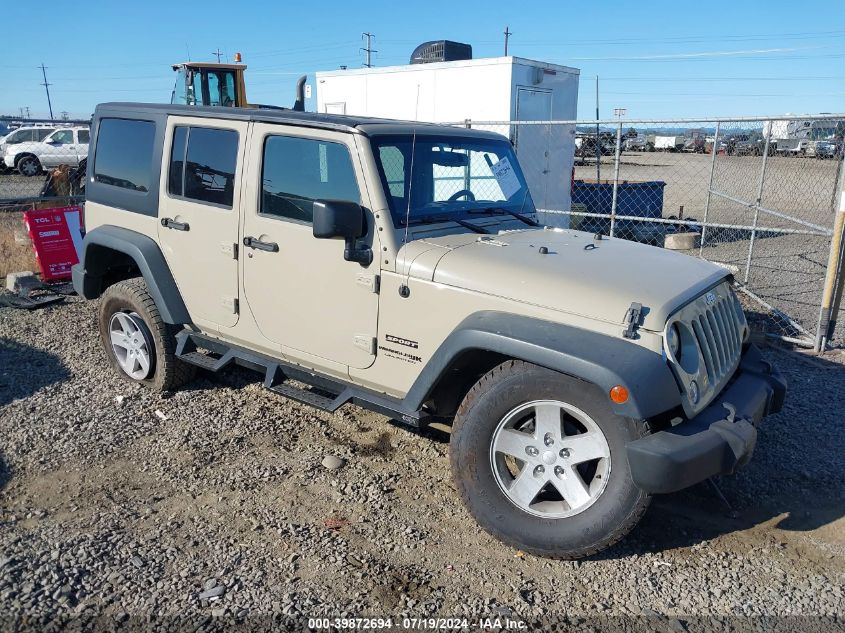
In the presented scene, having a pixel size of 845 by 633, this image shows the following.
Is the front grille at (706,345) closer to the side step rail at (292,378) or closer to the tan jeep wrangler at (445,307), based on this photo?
the tan jeep wrangler at (445,307)

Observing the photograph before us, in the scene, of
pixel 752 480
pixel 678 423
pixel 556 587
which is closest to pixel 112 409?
pixel 556 587

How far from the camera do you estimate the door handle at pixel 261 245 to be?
4078mm

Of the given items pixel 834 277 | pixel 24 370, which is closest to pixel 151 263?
pixel 24 370

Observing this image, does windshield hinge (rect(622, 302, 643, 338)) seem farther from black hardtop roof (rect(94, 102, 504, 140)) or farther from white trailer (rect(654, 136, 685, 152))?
white trailer (rect(654, 136, 685, 152))

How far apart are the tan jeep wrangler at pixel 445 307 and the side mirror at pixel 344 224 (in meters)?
0.01

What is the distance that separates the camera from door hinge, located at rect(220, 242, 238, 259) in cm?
432

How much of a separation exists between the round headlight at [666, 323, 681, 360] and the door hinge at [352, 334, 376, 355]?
Answer: 158 centimetres

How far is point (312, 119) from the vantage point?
3.96 metres

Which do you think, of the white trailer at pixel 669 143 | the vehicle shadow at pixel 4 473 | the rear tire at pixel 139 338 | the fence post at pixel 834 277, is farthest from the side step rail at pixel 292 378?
the white trailer at pixel 669 143

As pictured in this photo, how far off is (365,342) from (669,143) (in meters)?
19.8

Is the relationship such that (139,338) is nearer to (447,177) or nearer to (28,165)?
(447,177)

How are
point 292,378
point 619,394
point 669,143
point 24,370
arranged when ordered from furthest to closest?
point 669,143, point 24,370, point 292,378, point 619,394

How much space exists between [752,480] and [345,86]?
1027 cm

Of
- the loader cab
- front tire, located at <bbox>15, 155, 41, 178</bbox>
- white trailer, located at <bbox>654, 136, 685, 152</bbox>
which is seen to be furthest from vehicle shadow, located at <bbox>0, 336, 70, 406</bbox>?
front tire, located at <bbox>15, 155, 41, 178</bbox>
